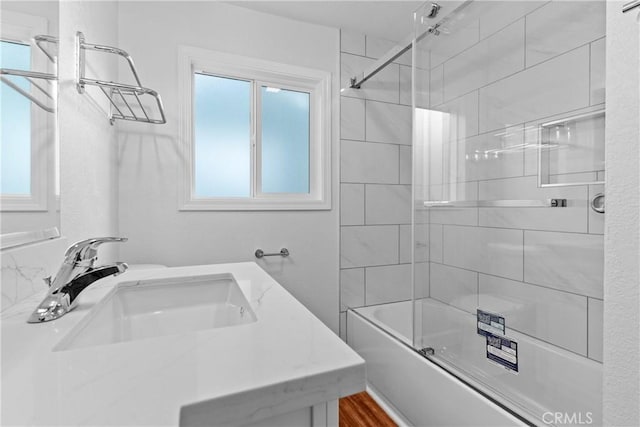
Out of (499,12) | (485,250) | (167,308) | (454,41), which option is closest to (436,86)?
(454,41)

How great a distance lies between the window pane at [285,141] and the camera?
213 cm

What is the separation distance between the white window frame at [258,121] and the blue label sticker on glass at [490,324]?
1.13m

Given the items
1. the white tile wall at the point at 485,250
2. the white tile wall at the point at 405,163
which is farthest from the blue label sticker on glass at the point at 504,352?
the white tile wall at the point at 405,163

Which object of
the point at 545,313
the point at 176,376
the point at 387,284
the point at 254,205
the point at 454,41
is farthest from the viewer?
the point at 387,284

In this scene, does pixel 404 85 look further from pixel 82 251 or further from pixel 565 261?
pixel 82 251

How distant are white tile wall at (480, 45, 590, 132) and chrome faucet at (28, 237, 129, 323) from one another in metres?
1.62

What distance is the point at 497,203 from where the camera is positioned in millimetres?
1460

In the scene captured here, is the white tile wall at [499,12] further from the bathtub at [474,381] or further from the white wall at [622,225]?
the bathtub at [474,381]

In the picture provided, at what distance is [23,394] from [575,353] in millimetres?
1795

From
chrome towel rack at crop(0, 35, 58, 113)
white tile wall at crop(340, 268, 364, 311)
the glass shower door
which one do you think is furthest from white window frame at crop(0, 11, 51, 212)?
white tile wall at crop(340, 268, 364, 311)

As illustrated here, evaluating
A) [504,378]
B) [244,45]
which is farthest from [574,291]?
[244,45]

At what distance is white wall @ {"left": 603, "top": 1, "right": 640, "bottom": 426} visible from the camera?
2.43ft

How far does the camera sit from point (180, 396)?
393 mm

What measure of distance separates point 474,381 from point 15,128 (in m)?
1.65
